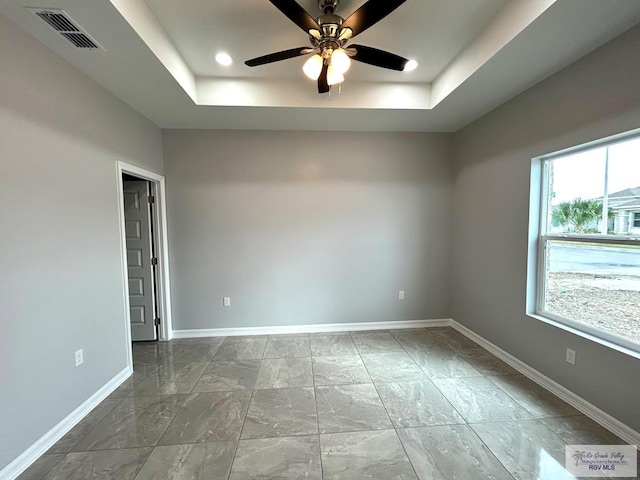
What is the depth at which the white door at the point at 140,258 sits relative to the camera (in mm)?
3322

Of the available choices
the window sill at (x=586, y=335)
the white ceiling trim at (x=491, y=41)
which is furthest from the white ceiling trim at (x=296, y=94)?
the window sill at (x=586, y=335)

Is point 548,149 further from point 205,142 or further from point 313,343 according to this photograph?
Result: point 205,142

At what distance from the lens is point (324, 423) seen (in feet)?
6.47

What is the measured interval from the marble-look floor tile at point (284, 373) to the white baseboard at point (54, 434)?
1309mm

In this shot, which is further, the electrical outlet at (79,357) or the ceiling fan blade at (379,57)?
the electrical outlet at (79,357)

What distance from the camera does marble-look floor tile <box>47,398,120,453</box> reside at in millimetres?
1798

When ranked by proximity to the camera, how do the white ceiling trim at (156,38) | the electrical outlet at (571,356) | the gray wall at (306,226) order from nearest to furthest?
the white ceiling trim at (156,38)
the electrical outlet at (571,356)
the gray wall at (306,226)

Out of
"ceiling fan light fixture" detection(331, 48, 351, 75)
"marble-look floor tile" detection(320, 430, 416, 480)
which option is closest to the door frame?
"ceiling fan light fixture" detection(331, 48, 351, 75)

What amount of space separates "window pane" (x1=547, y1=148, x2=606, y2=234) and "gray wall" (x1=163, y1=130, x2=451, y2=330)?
1.38m

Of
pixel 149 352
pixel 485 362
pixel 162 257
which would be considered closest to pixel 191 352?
pixel 149 352

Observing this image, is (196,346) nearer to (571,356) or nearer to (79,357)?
(79,357)

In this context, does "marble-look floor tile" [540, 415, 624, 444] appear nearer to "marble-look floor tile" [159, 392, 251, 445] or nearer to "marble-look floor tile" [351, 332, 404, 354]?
"marble-look floor tile" [351, 332, 404, 354]

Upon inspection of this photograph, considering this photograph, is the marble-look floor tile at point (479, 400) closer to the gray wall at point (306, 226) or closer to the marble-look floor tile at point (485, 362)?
the marble-look floor tile at point (485, 362)

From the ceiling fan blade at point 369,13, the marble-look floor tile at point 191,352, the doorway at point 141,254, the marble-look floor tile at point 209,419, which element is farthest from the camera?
the doorway at point 141,254
